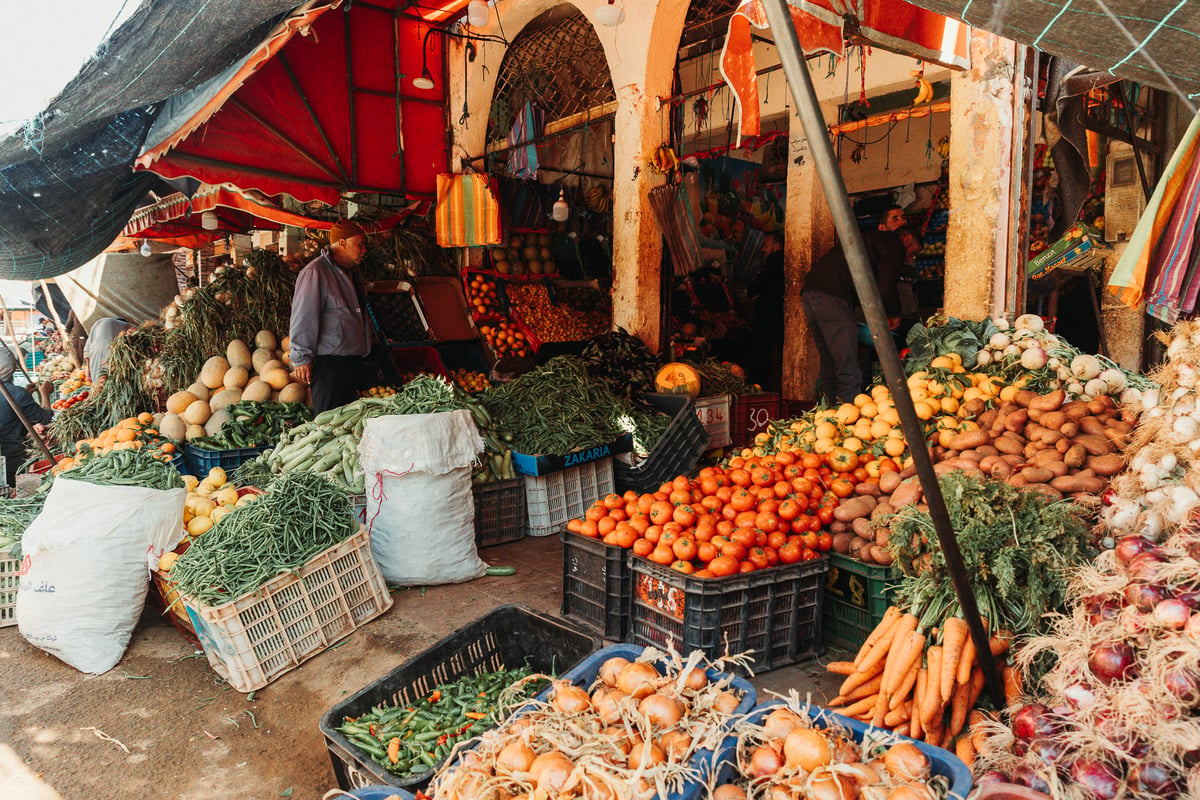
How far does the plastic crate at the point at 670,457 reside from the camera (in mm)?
5418

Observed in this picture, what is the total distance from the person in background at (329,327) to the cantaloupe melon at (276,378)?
115 centimetres

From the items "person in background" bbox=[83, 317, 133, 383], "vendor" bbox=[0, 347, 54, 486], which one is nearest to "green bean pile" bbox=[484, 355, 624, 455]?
"vendor" bbox=[0, 347, 54, 486]

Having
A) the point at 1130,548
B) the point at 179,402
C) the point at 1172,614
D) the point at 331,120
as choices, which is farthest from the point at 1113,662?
the point at 331,120

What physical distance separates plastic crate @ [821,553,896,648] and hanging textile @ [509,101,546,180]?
6676 millimetres

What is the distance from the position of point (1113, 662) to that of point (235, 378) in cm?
700

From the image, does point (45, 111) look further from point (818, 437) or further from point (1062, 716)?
point (1062, 716)

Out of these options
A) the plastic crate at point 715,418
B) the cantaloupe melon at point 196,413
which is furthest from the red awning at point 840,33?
the cantaloupe melon at point 196,413

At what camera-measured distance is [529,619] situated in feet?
9.43

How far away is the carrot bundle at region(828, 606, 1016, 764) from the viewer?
2271mm

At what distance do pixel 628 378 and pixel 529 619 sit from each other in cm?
371

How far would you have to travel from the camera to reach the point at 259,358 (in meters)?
7.08

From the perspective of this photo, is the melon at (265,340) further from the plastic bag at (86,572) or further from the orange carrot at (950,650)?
the orange carrot at (950,650)

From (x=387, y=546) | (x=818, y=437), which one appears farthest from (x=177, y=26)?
(x=818, y=437)

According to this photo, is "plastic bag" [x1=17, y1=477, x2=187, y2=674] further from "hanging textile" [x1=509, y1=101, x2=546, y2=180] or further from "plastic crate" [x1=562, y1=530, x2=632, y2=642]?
"hanging textile" [x1=509, y1=101, x2=546, y2=180]
